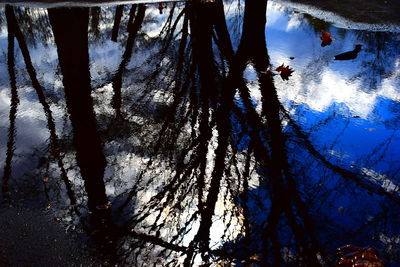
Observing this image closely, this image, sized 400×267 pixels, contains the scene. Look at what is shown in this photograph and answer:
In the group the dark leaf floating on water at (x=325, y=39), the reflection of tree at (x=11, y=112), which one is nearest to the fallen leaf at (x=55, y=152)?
the reflection of tree at (x=11, y=112)

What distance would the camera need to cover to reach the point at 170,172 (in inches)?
138

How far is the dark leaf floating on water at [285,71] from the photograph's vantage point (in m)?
5.44

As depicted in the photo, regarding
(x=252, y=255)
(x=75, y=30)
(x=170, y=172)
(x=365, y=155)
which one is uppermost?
(x=75, y=30)

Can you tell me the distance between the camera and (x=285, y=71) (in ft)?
18.2

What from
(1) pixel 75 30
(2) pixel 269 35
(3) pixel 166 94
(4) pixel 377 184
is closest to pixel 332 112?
(4) pixel 377 184

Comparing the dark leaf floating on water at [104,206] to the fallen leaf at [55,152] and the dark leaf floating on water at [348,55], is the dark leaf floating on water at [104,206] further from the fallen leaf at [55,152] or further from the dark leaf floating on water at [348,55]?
the dark leaf floating on water at [348,55]

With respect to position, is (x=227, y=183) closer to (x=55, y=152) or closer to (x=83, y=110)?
(x=55, y=152)

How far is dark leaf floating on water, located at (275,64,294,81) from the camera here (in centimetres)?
544

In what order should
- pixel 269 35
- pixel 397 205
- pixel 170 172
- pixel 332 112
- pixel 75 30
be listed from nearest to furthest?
pixel 397 205 → pixel 170 172 → pixel 332 112 → pixel 75 30 → pixel 269 35

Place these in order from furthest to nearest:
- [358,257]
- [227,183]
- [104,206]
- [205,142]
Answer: [205,142], [227,183], [104,206], [358,257]

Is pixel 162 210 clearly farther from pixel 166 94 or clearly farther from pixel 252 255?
pixel 166 94

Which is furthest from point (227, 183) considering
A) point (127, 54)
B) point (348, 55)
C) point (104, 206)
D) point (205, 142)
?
point (348, 55)

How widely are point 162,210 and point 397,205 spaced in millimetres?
2343

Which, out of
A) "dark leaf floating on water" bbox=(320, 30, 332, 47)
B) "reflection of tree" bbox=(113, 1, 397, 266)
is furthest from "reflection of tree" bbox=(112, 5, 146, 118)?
"dark leaf floating on water" bbox=(320, 30, 332, 47)
